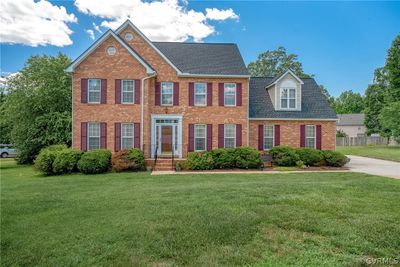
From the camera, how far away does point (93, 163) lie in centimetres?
Answer: 1452

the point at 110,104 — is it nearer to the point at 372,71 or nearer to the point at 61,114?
the point at 61,114

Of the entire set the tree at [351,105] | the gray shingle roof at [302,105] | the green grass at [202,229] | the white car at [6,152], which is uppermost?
the tree at [351,105]

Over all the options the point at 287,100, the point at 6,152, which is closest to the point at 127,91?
the point at 287,100

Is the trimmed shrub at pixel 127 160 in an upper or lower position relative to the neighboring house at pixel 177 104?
lower

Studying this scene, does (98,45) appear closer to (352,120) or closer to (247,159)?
(247,159)

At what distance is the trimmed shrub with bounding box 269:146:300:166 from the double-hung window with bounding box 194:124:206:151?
448 cm

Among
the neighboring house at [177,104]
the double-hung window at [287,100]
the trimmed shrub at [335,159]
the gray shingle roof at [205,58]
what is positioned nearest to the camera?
the trimmed shrub at [335,159]

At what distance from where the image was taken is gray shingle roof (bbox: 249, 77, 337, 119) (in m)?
18.8

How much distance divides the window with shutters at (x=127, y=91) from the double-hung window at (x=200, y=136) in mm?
4492

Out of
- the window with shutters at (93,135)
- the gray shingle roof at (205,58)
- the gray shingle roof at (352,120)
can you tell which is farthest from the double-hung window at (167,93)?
the gray shingle roof at (352,120)

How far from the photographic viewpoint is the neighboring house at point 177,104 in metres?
16.8

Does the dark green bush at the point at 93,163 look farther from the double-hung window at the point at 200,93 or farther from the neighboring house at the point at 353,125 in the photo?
the neighboring house at the point at 353,125

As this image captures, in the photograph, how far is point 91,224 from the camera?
17.8 ft

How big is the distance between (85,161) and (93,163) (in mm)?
435
